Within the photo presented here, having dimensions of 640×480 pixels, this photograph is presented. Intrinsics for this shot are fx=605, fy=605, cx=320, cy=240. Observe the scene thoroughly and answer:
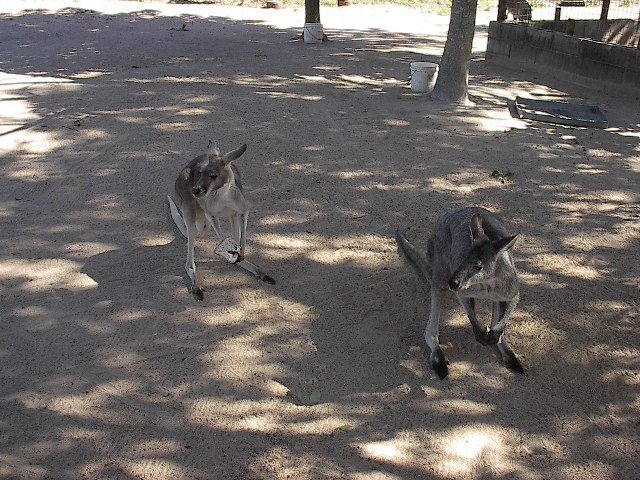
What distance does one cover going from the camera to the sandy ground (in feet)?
9.20

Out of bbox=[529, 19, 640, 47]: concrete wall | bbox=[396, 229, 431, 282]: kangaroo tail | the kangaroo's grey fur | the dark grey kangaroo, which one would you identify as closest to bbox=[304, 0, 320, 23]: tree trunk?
bbox=[529, 19, 640, 47]: concrete wall

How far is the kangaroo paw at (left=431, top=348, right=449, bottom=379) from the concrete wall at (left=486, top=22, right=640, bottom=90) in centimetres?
711

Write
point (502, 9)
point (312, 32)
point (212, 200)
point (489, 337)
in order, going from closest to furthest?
point (489, 337), point (212, 200), point (502, 9), point (312, 32)

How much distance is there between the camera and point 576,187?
537 cm

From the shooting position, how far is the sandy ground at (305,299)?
9.20 ft

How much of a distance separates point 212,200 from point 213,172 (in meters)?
0.20

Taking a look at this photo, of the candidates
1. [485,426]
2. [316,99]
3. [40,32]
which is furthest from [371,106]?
[40,32]

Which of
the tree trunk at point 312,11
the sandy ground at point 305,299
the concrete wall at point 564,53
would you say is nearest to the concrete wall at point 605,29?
the concrete wall at point 564,53

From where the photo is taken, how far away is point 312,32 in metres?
12.0

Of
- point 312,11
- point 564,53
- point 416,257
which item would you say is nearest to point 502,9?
point 564,53

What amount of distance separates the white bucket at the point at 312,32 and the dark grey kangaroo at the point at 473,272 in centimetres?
934

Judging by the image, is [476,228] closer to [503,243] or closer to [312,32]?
[503,243]

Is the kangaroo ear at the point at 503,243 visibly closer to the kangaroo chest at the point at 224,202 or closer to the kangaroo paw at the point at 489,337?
the kangaroo paw at the point at 489,337

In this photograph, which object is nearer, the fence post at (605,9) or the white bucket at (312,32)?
the fence post at (605,9)
